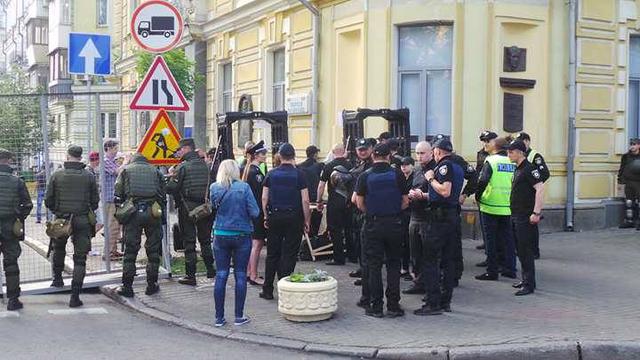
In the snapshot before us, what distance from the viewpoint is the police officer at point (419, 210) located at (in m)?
8.33

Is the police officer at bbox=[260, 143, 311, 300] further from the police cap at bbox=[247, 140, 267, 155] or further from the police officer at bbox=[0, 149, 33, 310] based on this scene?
the police officer at bbox=[0, 149, 33, 310]

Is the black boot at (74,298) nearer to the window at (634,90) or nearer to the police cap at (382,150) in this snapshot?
the police cap at (382,150)

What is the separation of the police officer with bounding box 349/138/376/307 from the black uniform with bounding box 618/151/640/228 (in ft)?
20.5

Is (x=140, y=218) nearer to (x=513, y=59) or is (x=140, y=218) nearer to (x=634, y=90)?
(x=513, y=59)

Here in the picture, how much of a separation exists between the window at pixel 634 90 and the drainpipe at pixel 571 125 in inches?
77.5

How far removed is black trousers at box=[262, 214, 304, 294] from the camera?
887 cm

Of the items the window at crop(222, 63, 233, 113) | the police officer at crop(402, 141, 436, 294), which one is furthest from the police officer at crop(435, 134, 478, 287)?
the window at crop(222, 63, 233, 113)

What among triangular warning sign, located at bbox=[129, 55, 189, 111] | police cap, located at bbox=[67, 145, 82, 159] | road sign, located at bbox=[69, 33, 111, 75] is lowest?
police cap, located at bbox=[67, 145, 82, 159]

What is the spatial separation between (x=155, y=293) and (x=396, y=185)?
3.48m

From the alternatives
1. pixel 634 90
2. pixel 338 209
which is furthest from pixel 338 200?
pixel 634 90

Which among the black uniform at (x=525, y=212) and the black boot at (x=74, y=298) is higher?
the black uniform at (x=525, y=212)

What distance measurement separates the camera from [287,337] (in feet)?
24.4

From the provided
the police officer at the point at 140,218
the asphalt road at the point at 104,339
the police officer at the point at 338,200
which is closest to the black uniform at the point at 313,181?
the police officer at the point at 338,200

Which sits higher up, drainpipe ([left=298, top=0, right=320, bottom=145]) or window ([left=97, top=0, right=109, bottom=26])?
window ([left=97, top=0, right=109, bottom=26])
